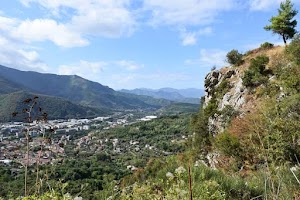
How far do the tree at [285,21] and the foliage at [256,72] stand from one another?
120 inches

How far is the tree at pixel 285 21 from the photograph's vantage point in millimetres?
23531

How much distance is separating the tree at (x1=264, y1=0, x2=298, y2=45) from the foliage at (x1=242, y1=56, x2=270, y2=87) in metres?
3.04

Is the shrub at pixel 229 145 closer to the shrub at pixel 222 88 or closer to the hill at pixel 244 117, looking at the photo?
the hill at pixel 244 117

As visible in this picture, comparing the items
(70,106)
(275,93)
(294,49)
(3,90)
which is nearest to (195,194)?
(275,93)

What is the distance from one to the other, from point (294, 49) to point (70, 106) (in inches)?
5027

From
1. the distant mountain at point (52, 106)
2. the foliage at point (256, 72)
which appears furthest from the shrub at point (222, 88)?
the distant mountain at point (52, 106)

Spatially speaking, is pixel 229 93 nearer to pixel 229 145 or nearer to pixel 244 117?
pixel 244 117

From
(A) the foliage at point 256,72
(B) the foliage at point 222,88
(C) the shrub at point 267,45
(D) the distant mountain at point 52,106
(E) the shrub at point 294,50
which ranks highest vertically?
(C) the shrub at point 267,45

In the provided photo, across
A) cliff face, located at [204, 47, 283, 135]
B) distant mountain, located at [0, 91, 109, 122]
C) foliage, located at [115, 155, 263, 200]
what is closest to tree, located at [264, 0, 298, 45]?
cliff face, located at [204, 47, 283, 135]

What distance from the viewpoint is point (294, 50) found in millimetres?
19688

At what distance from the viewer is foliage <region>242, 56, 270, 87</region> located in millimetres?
21456

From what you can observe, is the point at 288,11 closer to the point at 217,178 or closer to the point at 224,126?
the point at 224,126

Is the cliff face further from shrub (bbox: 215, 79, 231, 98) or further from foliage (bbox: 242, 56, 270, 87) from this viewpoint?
foliage (bbox: 242, 56, 270, 87)

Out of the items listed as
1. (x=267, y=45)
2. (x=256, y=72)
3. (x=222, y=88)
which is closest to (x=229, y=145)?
(x=256, y=72)
